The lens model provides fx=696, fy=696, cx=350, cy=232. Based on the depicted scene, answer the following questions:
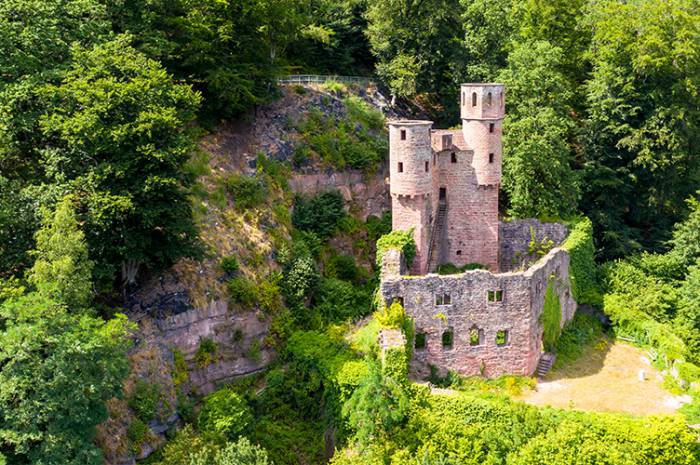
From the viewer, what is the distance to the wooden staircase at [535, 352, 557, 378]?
114 feet

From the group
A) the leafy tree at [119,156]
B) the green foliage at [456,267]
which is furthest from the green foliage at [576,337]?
the leafy tree at [119,156]

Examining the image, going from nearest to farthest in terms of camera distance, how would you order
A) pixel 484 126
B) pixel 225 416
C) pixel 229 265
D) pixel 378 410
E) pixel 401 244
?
pixel 378 410, pixel 225 416, pixel 229 265, pixel 401 244, pixel 484 126

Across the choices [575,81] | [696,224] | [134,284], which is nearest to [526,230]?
[696,224]

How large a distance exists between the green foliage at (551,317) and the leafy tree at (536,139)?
8.25 m

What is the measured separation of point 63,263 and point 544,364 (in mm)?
23139

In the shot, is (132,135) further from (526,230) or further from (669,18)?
(669,18)

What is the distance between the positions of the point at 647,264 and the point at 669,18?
54.8 feet

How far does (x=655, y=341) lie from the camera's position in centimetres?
3809

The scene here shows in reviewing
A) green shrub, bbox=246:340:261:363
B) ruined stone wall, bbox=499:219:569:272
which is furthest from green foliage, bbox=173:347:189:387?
ruined stone wall, bbox=499:219:569:272

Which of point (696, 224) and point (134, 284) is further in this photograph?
point (696, 224)

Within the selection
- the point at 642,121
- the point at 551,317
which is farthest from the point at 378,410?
the point at 642,121

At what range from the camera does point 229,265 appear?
33.8 meters

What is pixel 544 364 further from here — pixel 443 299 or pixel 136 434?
pixel 136 434

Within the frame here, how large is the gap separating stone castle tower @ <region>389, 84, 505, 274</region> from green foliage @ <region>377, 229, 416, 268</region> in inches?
13.5
